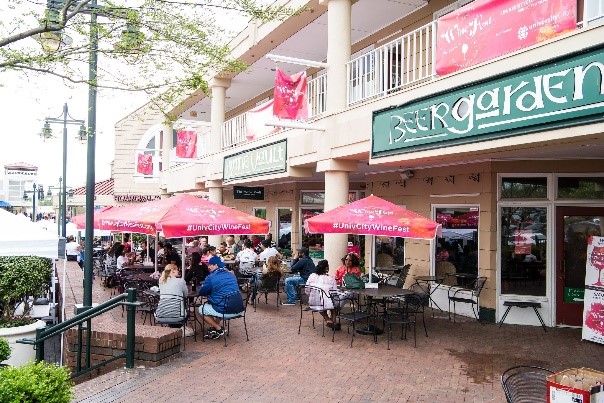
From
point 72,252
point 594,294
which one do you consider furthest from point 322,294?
point 72,252

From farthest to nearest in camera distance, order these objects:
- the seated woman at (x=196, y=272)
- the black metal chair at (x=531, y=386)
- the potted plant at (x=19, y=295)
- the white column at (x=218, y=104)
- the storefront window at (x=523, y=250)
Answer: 1. the white column at (x=218, y=104)
2. the seated woman at (x=196, y=272)
3. the storefront window at (x=523, y=250)
4. the potted plant at (x=19, y=295)
5. the black metal chair at (x=531, y=386)

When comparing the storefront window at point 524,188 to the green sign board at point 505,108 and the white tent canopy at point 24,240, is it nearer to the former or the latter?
the green sign board at point 505,108

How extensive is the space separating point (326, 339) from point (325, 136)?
4.72 meters

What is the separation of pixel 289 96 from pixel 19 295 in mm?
6674

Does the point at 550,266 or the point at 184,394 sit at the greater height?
the point at 550,266

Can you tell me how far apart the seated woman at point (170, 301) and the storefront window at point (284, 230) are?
11.2m

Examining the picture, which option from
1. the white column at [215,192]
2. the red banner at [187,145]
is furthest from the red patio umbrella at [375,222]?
the red banner at [187,145]

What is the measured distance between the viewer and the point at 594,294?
8.70m

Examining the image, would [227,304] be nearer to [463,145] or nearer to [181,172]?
[463,145]

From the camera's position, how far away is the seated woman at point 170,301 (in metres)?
8.10

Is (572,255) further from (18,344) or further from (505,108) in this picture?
(18,344)

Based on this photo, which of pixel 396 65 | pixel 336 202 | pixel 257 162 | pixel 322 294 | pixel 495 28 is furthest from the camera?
pixel 257 162

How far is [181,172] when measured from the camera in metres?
23.4

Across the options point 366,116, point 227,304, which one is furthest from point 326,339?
point 366,116
